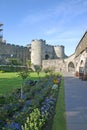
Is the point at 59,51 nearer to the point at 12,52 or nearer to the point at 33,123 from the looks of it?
the point at 12,52

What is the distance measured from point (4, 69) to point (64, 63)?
60.8 ft

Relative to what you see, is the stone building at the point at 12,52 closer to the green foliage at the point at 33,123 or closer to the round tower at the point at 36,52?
the round tower at the point at 36,52

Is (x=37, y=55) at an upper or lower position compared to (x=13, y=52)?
lower

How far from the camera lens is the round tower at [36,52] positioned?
73.7 m

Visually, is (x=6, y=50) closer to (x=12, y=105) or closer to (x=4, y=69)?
(x=4, y=69)

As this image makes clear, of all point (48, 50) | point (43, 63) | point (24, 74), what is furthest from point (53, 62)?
point (24, 74)

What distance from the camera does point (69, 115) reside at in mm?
8508

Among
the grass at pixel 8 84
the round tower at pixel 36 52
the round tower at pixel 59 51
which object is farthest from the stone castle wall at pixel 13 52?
the grass at pixel 8 84

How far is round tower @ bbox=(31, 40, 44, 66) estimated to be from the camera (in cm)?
7369

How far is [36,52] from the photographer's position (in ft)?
243

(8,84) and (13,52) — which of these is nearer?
(8,84)

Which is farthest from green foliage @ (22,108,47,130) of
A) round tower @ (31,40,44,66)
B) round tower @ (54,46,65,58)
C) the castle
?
round tower @ (54,46,65,58)

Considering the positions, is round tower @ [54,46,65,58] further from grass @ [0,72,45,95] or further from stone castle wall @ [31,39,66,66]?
→ grass @ [0,72,45,95]

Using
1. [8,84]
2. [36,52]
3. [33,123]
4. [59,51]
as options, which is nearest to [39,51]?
[36,52]
